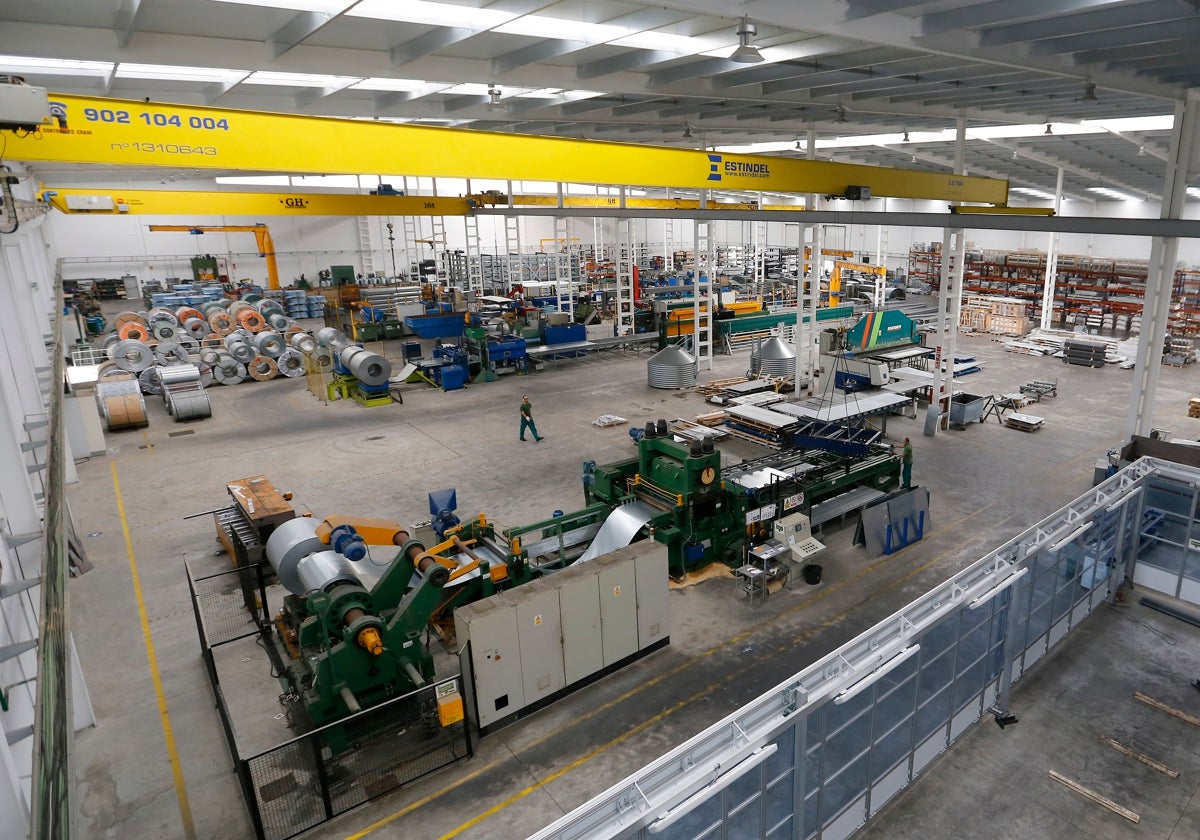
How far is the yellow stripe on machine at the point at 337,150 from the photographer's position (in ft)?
17.6

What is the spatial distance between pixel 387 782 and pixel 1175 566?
9.42 m

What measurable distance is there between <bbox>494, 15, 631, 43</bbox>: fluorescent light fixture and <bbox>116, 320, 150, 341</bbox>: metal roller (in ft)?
62.0

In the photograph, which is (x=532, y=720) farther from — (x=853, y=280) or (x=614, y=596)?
(x=853, y=280)

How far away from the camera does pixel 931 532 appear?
10.9m

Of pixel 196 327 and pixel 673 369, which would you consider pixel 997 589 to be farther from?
pixel 196 327

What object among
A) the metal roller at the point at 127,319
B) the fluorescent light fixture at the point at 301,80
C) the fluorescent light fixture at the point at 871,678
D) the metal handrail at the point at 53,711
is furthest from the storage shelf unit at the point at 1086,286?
the metal handrail at the point at 53,711

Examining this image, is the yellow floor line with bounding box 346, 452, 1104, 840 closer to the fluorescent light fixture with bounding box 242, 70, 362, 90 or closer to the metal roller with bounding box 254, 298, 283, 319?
the fluorescent light fixture with bounding box 242, 70, 362, 90

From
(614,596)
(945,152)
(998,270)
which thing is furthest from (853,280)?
(614,596)

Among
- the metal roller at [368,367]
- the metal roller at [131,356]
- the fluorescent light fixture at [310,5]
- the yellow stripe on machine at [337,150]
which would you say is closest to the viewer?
the yellow stripe on machine at [337,150]

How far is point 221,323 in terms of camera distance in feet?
75.7

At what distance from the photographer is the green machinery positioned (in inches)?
257

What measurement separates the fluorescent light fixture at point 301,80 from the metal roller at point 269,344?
14113 millimetres

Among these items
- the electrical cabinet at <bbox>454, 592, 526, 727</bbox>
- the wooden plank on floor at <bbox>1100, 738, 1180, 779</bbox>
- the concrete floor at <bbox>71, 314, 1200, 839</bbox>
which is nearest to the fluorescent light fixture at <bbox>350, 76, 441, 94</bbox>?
the electrical cabinet at <bbox>454, 592, 526, 727</bbox>

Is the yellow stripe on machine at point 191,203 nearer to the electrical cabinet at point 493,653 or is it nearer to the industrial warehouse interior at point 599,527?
the industrial warehouse interior at point 599,527
